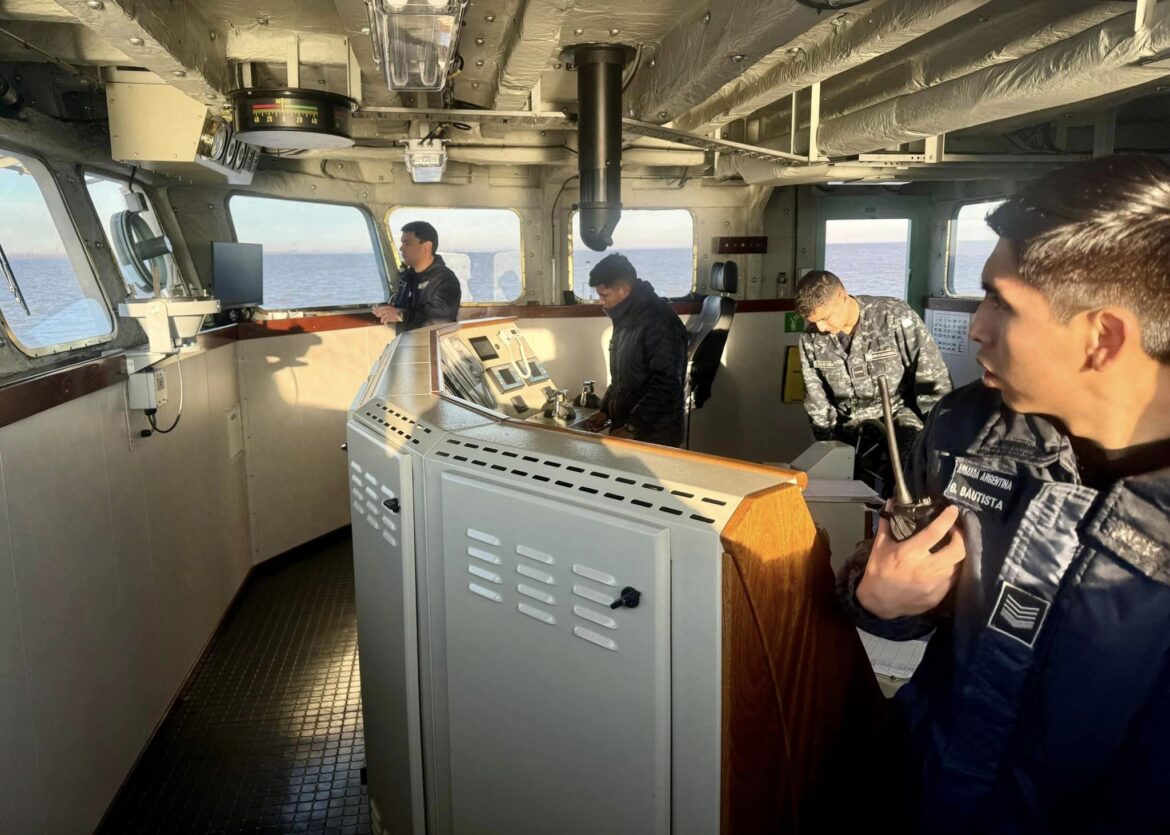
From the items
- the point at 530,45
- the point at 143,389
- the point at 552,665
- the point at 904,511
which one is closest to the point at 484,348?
the point at 530,45

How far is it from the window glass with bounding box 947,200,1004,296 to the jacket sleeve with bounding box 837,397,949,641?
6.22 meters

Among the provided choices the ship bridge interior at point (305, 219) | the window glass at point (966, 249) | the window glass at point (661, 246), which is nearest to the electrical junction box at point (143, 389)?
the ship bridge interior at point (305, 219)

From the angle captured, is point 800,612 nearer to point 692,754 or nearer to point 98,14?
point 692,754

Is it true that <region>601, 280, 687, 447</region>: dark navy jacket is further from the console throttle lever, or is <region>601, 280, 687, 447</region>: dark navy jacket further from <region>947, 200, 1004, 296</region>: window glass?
<region>947, 200, 1004, 296</region>: window glass

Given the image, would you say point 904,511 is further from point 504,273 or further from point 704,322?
point 504,273

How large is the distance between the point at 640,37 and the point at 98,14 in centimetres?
208

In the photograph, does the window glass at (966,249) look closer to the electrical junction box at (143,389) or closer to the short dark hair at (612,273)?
the short dark hair at (612,273)

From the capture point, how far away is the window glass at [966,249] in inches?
265

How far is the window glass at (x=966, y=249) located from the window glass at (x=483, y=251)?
3496 millimetres

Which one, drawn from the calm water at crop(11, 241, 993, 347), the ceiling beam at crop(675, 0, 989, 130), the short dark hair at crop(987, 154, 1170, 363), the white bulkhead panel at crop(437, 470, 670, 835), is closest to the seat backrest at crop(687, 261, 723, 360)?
the calm water at crop(11, 241, 993, 347)

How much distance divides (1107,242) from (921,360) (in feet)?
9.39

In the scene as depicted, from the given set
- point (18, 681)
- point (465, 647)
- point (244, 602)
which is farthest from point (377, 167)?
point (465, 647)

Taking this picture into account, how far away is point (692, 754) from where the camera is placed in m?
1.13

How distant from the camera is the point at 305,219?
5801 mm
